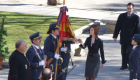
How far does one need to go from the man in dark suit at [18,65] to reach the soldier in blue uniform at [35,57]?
1.57 ft

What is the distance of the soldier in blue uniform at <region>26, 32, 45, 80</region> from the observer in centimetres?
545

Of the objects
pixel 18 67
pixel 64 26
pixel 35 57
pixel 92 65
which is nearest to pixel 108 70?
pixel 92 65

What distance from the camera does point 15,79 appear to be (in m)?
4.67

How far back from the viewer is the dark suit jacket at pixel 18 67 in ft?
15.4

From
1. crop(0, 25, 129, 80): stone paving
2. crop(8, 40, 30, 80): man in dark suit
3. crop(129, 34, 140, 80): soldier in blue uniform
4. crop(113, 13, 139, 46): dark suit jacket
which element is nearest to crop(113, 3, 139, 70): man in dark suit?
crop(113, 13, 139, 46): dark suit jacket

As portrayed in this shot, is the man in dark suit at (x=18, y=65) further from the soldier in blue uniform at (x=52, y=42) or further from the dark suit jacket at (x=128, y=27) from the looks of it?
the dark suit jacket at (x=128, y=27)

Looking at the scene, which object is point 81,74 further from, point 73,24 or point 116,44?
point 73,24

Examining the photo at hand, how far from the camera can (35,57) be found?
18.4 ft

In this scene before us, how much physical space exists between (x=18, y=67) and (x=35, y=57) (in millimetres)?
844

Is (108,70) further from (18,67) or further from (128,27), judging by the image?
(18,67)

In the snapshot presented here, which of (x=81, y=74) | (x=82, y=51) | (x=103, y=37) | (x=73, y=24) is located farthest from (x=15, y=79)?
(x=73, y=24)

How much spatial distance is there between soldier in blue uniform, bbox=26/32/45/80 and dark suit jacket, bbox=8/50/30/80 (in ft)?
1.58

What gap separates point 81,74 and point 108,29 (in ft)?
23.1

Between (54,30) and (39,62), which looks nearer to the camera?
(39,62)
